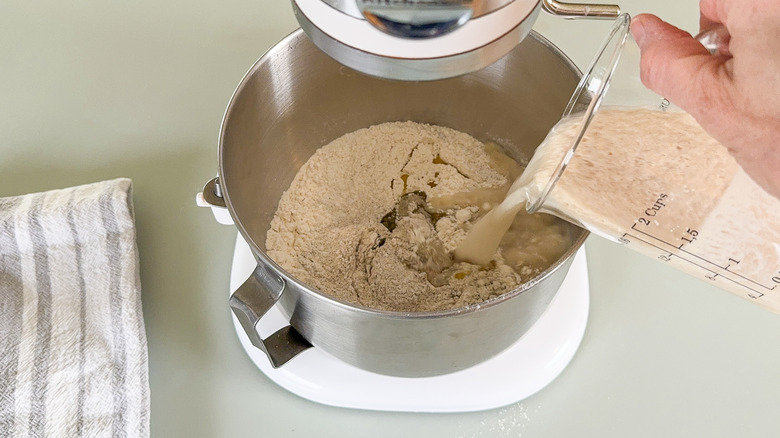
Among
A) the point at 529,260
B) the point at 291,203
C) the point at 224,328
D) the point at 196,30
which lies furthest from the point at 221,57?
the point at 529,260

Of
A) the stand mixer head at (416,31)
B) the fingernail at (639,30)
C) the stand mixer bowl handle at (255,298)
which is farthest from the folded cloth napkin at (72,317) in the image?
the fingernail at (639,30)

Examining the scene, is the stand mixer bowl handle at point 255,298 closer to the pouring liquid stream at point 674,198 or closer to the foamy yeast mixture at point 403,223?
the foamy yeast mixture at point 403,223

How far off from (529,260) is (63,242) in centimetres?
50

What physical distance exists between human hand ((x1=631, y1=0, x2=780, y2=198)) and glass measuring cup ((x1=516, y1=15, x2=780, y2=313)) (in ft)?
0.10

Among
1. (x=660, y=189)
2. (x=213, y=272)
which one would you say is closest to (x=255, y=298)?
(x=213, y=272)

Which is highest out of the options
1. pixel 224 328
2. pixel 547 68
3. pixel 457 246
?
pixel 547 68

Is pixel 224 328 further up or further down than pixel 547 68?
further down

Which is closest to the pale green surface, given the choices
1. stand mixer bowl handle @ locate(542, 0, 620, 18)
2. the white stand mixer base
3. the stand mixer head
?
the white stand mixer base

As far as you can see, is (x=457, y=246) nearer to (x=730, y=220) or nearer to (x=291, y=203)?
(x=291, y=203)

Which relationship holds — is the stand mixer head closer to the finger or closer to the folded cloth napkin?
the finger

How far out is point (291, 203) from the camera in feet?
2.60

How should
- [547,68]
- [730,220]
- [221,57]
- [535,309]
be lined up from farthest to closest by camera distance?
[221,57] → [547,68] → [535,309] → [730,220]

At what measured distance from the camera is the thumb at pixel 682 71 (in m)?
0.41

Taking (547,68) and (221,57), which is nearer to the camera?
(547,68)
